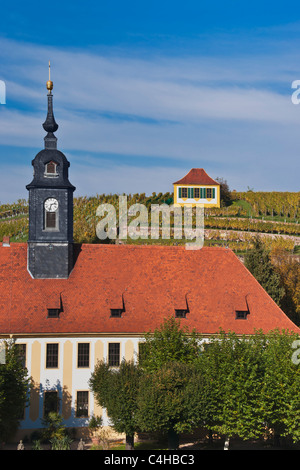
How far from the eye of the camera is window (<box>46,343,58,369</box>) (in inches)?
1709

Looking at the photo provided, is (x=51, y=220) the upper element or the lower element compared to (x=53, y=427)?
upper

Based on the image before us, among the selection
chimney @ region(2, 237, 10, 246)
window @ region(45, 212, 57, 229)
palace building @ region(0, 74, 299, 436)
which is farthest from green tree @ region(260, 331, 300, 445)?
chimney @ region(2, 237, 10, 246)

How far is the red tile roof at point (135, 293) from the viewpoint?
44219 mm

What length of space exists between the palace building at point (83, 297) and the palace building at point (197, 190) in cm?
5248

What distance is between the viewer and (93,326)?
144ft

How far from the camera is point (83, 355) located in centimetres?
4372

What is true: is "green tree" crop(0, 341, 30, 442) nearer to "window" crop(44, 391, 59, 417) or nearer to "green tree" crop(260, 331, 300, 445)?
"window" crop(44, 391, 59, 417)

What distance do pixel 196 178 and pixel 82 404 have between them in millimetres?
65554

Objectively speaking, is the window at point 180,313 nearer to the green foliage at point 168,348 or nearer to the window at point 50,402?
the green foliage at point 168,348

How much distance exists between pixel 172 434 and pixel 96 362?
8.18 m

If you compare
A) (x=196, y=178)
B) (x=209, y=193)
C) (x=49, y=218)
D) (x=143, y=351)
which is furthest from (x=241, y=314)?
(x=209, y=193)

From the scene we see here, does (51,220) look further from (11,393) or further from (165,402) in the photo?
(165,402)

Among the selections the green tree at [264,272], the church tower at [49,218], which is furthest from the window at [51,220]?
the green tree at [264,272]

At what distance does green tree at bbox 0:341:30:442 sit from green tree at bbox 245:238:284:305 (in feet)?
98.8
